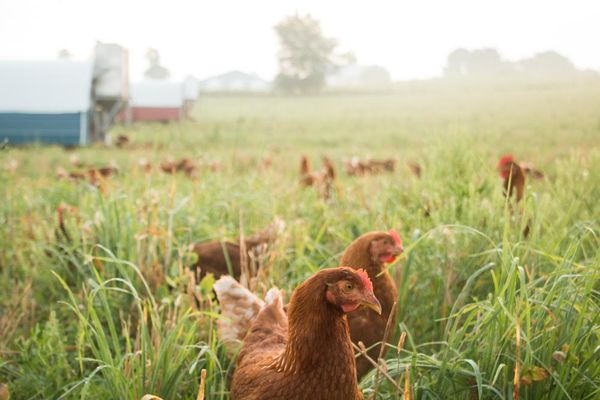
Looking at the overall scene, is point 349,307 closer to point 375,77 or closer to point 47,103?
point 47,103

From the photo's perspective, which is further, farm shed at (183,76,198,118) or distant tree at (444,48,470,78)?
farm shed at (183,76,198,118)

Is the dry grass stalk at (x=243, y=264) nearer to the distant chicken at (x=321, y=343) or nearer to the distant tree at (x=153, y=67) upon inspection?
the distant chicken at (x=321, y=343)

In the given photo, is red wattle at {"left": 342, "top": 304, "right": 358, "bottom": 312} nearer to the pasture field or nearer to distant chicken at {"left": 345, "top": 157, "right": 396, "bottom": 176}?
the pasture field

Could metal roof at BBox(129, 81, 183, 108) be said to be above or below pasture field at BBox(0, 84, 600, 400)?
above

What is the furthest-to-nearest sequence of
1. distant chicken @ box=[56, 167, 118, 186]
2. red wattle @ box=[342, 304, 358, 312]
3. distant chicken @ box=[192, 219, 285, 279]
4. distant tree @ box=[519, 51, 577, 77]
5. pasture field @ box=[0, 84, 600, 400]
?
distant tree @ box=[519, 51, 577, 77] → distant chicken @ box=[56, 167, 118, 186] → distant chicken @ box=[192, 219, 285, 279] → pasture field @ box=[0, 84, 600, 400] → red wattle @ box=[342, 304, 358, 312]

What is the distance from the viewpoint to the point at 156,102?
25469 millimetres

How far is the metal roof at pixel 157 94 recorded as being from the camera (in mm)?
25375

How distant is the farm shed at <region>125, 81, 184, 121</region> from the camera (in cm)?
2517

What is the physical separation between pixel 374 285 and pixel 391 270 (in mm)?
553

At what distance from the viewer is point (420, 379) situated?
5.99 ft

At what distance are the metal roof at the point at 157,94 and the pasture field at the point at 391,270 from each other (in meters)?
20.5

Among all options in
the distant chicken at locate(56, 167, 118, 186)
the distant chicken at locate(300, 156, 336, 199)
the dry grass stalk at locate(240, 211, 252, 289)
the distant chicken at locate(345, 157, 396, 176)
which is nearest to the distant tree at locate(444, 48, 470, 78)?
the distant chicken at locate(345, 157, 396, 176)

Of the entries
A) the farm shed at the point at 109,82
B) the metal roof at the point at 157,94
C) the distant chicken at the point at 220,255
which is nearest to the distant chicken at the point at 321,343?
the distant chicken at the point at 220,255

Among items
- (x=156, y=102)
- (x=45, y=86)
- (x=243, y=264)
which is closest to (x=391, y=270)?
(x=243, y=264)
